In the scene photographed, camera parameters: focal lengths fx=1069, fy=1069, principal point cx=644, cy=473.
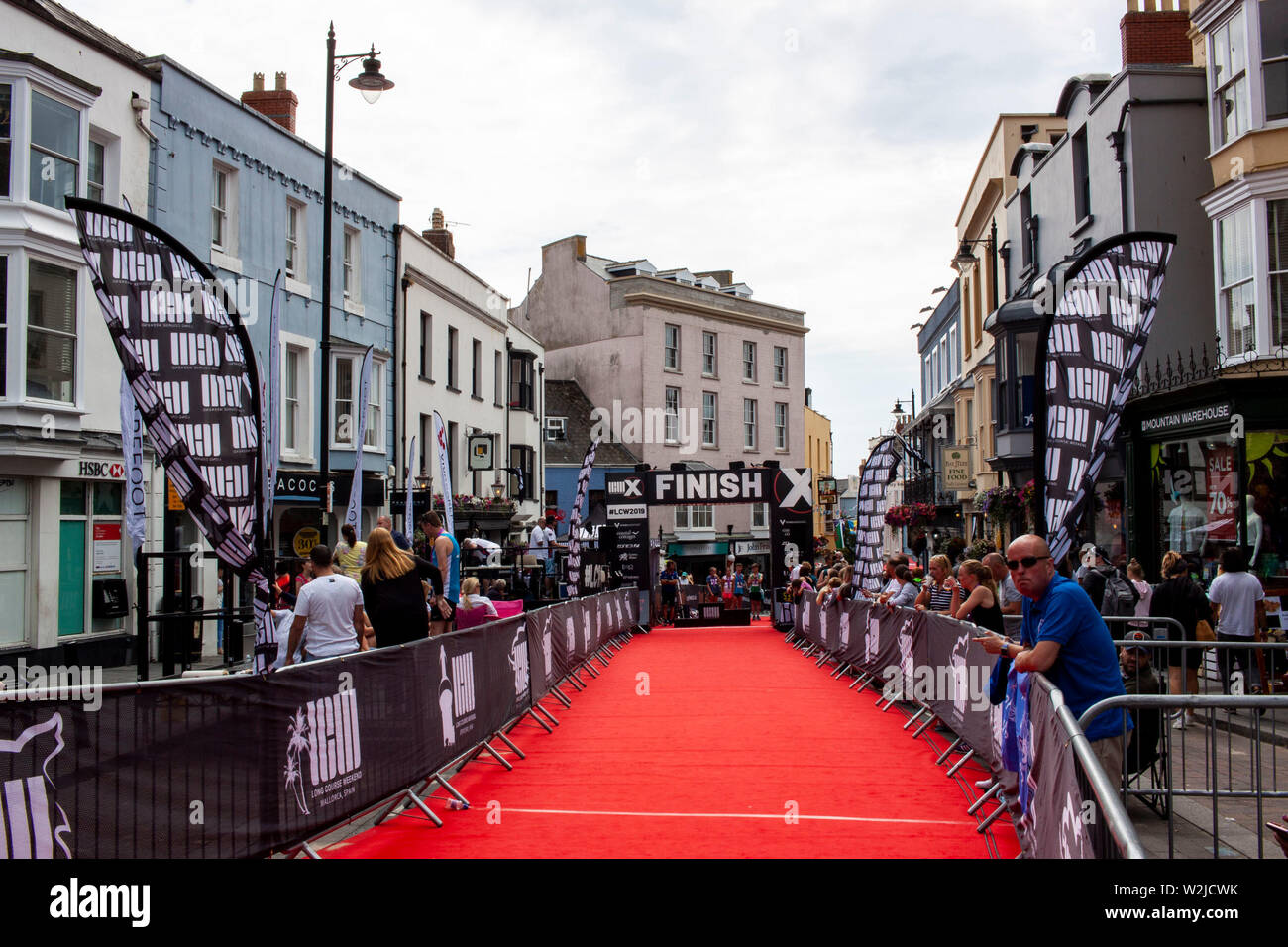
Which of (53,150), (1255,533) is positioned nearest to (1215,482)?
(1255,533)

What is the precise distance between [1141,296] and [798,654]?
12.6m

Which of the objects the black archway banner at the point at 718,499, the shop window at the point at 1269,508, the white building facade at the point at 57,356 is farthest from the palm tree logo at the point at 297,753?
the black archway banner at the point at 718,499

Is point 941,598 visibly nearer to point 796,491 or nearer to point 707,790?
point 707,790

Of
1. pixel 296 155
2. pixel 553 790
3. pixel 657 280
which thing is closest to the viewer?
pixel 553 790

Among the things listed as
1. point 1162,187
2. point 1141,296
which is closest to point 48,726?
point 1141,296

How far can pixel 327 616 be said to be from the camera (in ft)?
28.0

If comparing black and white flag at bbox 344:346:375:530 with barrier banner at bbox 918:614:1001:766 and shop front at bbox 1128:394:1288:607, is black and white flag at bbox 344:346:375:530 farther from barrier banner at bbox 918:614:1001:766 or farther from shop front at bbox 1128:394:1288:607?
shop front at bbox 1128:394:1288:607

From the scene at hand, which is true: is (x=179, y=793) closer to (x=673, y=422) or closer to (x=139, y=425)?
(x=139, y=425)

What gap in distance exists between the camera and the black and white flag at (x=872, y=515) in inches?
805

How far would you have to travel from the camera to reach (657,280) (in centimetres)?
4994

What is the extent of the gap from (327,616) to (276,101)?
20.1 meters

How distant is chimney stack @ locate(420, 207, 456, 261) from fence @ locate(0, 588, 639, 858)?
2781cm

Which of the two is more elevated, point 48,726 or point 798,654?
point 48,726
